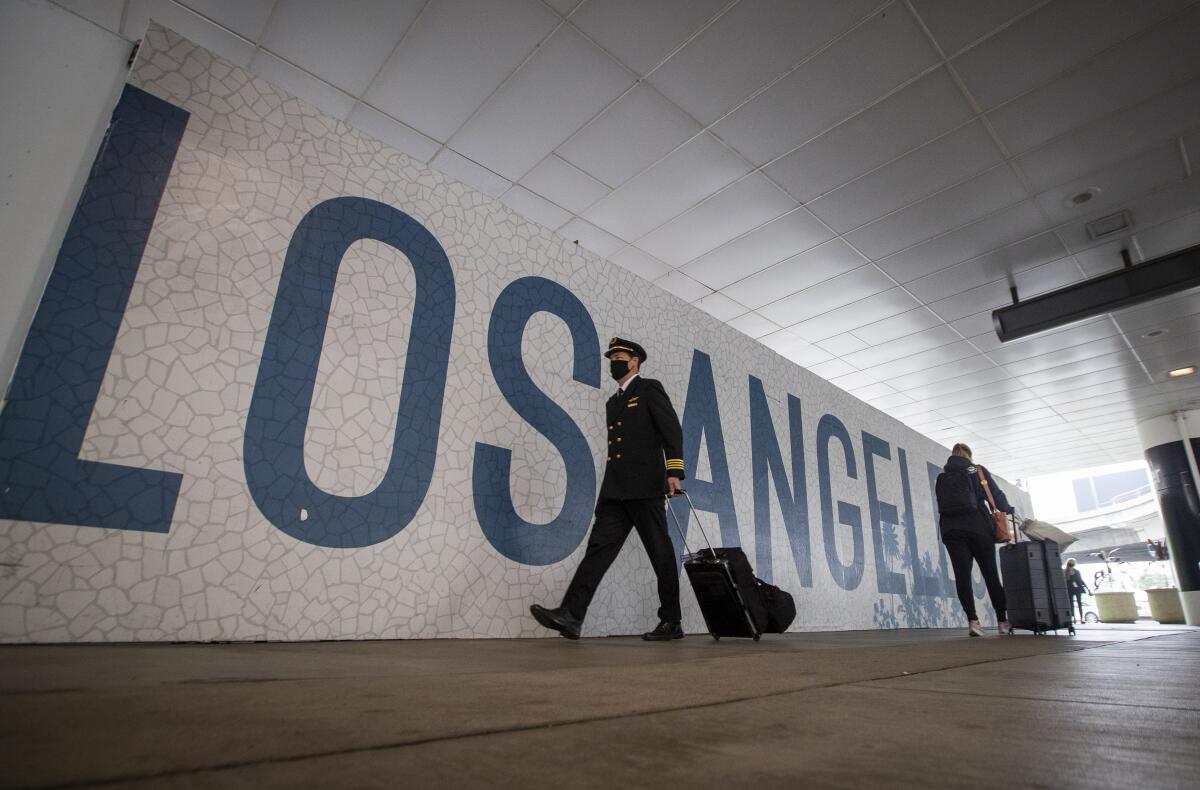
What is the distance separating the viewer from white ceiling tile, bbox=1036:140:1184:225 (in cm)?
409

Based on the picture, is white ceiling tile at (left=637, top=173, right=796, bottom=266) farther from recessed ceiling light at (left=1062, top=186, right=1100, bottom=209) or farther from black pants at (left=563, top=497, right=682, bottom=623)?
black pants at (left=563, top=497, right=682, bottom=623)

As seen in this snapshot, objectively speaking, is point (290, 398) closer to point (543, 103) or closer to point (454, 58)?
point (454, 58)

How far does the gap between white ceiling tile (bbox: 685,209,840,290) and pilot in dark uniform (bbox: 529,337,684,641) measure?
2.42 meters

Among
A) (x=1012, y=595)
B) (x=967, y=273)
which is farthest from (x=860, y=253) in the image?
(x=1012, y=595)

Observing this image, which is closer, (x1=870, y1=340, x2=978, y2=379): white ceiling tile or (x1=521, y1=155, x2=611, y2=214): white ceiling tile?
(x1=521, y1=155, x2=611, y2=214): white ceiling tile

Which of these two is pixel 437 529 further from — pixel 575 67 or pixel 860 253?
pixel 860 253

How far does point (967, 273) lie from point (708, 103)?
327cm

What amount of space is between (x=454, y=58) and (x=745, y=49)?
1.61m

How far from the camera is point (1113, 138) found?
12.8 ft

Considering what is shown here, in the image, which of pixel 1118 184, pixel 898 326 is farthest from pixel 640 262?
pixel 1118 184

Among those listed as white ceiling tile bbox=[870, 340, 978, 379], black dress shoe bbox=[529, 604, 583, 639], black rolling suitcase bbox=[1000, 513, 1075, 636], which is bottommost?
black dress shoe bbox=[529, 604, 583, 639]

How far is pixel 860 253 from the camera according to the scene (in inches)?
203

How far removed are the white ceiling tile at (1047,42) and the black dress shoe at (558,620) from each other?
3.62m

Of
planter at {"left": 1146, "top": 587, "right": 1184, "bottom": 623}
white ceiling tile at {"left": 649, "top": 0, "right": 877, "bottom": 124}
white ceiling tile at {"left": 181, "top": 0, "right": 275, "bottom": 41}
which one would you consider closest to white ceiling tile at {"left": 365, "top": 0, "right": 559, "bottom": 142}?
white ceiling tile at {"left": 181, "top": 0, "right": 275, "bottom": 41}
